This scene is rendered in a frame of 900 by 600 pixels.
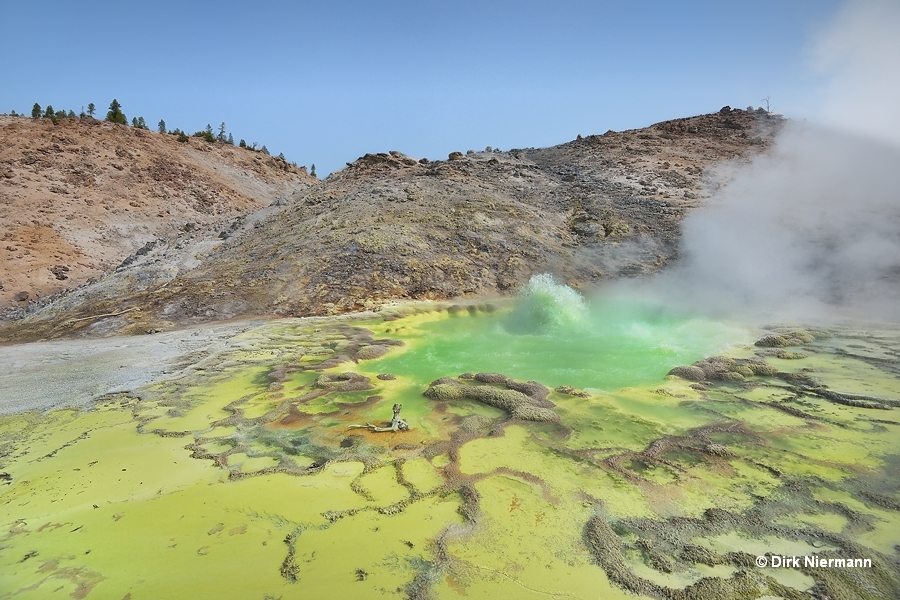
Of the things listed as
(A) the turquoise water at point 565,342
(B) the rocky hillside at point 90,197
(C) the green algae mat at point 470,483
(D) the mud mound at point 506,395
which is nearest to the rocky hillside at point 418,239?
(A) the turquoise water at point 565,342

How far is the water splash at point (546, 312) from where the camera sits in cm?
807

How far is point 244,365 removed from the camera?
603 centimetres

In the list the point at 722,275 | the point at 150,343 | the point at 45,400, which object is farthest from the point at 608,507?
the point at 722,275

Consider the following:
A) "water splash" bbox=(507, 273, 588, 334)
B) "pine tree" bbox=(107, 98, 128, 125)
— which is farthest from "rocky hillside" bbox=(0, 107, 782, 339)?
"pine tree" bbox=(107, 98, 128, 125)

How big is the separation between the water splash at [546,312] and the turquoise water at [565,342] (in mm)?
18

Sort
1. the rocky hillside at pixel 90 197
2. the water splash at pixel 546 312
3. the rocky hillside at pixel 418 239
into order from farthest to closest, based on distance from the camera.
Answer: the rocky hillside at pixel 90 197 < the rocky hillside at pixel 418 239 < the water splash at pixel 546 312

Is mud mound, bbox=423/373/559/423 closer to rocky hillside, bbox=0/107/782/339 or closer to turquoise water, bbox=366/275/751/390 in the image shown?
turquoise water, bbox=366/275/751/390

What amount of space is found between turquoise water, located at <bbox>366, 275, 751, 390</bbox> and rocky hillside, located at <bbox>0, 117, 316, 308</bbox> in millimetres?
11999

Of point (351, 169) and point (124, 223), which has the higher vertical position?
point (351, 169)

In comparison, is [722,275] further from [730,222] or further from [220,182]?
[220,182]

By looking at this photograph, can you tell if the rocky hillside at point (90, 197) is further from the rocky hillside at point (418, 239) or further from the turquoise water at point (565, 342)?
the turquoise water at point (565, 342)

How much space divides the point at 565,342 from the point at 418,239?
5852 millimetres

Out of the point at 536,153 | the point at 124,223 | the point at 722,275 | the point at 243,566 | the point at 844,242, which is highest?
the point at 536,153

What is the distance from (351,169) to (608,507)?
1613 centimetres
